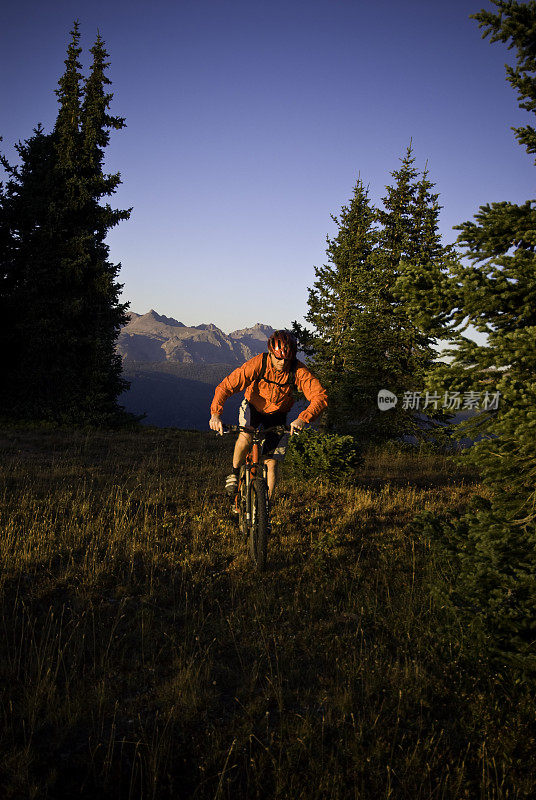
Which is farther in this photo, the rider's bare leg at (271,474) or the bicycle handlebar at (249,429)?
the rider's bare leg at (271,474)

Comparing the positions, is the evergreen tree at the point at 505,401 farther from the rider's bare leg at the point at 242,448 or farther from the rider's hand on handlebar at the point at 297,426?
the rider's bare leg at the point at 242,448

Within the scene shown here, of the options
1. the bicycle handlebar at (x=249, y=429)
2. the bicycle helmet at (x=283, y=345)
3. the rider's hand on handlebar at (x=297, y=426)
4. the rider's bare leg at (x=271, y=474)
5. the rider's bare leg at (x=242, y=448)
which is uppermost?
the bicycle helmet at (x=283, y=345)

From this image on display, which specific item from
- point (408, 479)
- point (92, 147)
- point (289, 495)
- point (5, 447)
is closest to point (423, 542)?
point (289, 495)

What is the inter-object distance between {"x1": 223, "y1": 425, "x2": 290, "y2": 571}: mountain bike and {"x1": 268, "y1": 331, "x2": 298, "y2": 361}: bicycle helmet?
3.50 feet

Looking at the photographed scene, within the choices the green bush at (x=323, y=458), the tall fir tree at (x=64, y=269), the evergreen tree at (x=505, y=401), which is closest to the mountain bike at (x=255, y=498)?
the evergreen tree at (x=505, y=401)

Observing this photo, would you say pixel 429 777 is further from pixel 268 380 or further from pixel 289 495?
pixel 289 495

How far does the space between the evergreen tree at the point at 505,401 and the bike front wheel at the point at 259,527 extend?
2352mm

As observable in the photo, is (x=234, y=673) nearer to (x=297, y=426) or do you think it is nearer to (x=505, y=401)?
(x=297, y=426)

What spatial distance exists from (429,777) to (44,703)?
2.66 meters

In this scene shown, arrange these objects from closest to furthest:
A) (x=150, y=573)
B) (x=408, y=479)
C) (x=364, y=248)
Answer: (x=150, y=573) → (x=408, y=479) → (x=364, y=248)

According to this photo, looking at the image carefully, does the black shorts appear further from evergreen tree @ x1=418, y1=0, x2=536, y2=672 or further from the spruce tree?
the spruce tree

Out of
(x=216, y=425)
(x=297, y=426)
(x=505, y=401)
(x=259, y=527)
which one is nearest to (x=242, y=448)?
(x=216, y=425)

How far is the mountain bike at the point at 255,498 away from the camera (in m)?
5.10

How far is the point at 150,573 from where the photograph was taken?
16.1 feet
